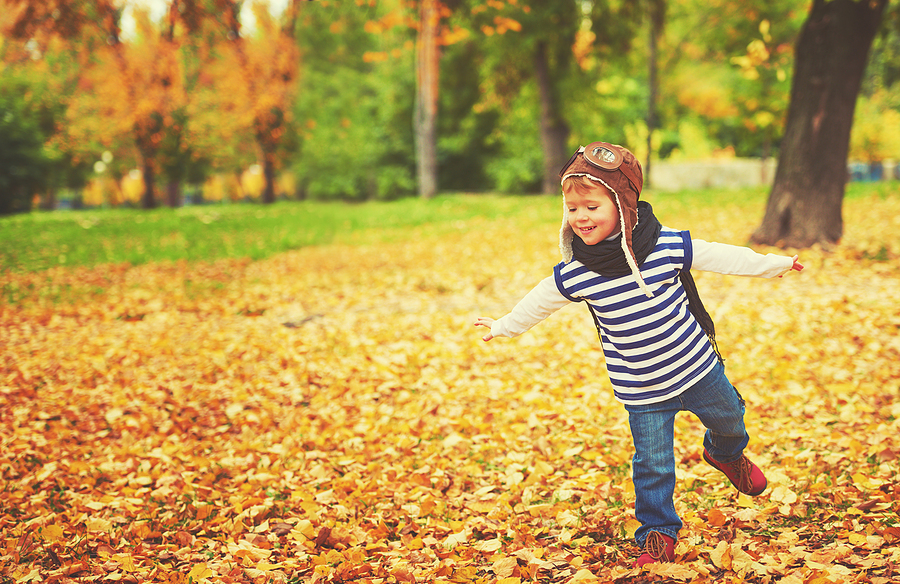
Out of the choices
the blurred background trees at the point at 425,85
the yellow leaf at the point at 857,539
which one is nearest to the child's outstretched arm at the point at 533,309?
the yellow leaf at the point at 857,539

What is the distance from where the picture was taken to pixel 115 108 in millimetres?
18812

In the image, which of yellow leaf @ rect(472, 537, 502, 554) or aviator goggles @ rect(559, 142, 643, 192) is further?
yellow leaf @ rect(472, 537, 502, 554)

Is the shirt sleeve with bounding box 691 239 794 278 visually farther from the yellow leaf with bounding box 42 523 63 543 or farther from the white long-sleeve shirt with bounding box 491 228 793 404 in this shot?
the yellow leaf with bounding box 42 523 63 543

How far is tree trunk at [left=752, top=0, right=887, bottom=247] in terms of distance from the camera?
8094 millimetres

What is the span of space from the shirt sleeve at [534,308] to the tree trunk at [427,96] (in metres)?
18.6

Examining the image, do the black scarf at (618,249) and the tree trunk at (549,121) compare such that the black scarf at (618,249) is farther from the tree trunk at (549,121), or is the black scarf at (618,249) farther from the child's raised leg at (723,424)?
the tree trunk at (549,121)

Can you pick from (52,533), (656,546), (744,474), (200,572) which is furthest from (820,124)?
(52,533)

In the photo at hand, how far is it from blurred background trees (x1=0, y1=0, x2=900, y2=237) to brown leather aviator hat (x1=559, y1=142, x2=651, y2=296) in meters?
7.78

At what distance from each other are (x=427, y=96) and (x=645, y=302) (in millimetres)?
20130

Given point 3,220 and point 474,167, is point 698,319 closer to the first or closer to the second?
point 3,220

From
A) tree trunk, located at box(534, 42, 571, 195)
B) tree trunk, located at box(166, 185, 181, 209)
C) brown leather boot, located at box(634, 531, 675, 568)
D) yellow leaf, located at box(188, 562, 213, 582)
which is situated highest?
tree trunk, located at box(534, 42, 571, 195)

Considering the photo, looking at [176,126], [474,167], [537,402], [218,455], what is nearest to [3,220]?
[176,126]

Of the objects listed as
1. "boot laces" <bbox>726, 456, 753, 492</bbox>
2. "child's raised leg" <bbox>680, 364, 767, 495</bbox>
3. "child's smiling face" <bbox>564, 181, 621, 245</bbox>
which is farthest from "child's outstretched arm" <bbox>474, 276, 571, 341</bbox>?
"boot laces" <bbox>726, 456, 753, 492</bbox>

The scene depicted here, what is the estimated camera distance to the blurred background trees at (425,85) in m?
15.9
